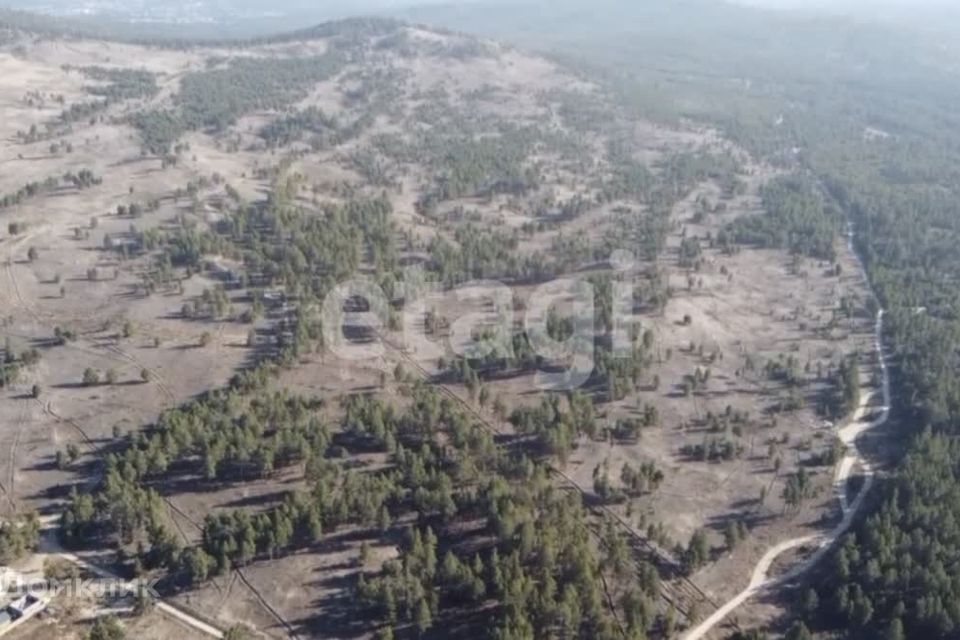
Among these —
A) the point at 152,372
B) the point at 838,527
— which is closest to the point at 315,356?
the point at 152,372

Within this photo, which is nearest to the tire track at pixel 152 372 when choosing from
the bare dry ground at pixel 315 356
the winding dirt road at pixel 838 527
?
the bare dry ground at pixel 315 356

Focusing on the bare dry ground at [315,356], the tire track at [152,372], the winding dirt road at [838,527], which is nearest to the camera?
the winding dirt road at [838,527]

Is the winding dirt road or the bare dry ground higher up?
the bare dry ground

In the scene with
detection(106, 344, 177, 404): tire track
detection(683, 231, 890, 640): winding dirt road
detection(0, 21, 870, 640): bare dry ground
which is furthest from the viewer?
detection(106, 344, 177, 404): tire track

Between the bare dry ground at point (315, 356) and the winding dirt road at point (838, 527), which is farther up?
the bare dry ground at point (315, 356)

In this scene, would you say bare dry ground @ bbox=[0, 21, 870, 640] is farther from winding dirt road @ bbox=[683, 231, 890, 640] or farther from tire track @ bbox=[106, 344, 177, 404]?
winding dirt road @ bbox=[683, 231, 890, 640]

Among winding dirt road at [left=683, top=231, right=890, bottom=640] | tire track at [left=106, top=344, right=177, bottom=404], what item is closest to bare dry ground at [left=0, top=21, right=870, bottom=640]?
tire track at [left=106, top=344, right=177, bottom=404]

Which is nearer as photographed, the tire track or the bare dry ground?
the bare dry ground

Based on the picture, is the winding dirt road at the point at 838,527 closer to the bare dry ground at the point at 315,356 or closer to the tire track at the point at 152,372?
the bare dry ground at the point at 315,356
